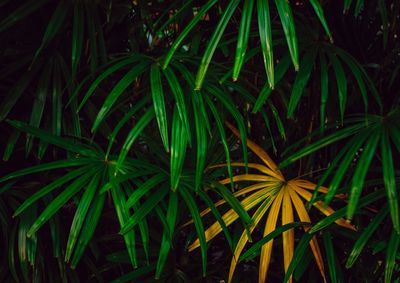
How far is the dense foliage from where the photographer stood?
3.26ft

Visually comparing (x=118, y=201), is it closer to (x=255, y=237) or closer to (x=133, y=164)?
(x=133, y=164)

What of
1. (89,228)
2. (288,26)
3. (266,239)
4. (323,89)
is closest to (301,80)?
(323,89)

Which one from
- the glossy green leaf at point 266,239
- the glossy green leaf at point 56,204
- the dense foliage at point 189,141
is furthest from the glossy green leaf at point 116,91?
the glossy green leaf at point 266,239

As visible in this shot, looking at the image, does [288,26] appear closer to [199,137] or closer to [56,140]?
[199,137]

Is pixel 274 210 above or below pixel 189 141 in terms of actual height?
below

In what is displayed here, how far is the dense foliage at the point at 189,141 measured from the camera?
992 mm

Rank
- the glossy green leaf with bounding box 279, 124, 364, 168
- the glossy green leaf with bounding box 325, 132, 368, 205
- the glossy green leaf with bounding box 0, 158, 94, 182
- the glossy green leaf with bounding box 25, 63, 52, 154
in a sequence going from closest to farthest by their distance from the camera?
the glossy green leaf with bounding box 325, 132, 368, 205 → the glossy green leaf with bounding box 279, 124, 364, 168 → the glossy green leaf with bounding box 0, 158, 94, 182 → the glossy green leaf with bounding box 25, 63, 52, 154

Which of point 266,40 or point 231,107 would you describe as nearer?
point 266,40

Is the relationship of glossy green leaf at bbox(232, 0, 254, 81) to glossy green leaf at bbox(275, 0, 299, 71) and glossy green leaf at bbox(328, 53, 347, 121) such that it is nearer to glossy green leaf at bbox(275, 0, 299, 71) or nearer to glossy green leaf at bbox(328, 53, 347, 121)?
glossy green leaf at bbox(275, 0, 299, 71)

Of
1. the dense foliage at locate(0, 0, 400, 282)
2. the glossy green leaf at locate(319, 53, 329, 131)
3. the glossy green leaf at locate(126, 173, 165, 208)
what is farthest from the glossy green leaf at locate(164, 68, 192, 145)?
the glossy green leaf at locate(319, 53, 329, 131)

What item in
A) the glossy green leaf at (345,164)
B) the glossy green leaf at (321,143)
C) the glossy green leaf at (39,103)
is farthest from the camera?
the glossy green leaf at (39,103)

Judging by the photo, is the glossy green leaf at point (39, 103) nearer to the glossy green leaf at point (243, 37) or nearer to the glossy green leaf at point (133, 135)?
the glossy green leaf at point (133, 135)

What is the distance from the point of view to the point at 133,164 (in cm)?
109

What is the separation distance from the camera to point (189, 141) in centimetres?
97
